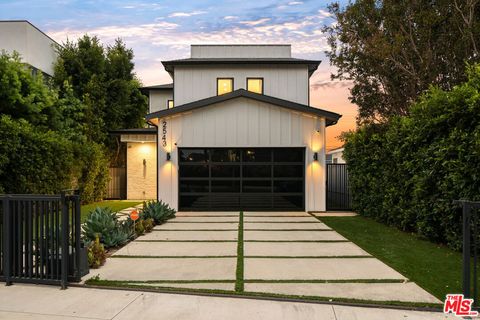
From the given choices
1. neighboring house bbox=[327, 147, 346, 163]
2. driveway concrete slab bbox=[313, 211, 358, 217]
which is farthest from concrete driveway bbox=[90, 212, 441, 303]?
neighboring house bbox=[327, 147, 346, 163]

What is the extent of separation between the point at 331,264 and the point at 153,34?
49.0 ft

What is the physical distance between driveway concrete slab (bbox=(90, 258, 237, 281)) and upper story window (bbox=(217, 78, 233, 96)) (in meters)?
12.1

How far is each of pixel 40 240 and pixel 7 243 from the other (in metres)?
0.52

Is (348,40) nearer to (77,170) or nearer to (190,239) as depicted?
(190,239)

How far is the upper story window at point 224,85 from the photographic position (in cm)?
1753

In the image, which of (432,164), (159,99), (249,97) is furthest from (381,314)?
(159,99)

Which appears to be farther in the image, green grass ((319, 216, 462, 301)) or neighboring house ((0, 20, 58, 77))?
neighboring house ((0, 20, 58, 77))

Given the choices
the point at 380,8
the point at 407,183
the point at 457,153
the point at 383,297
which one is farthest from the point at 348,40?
the point at 383,297

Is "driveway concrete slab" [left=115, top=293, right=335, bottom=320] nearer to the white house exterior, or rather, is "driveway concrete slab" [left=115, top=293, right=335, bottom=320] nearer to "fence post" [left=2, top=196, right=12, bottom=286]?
"fence post" [left=2, top=196, right=12, bottom=286]

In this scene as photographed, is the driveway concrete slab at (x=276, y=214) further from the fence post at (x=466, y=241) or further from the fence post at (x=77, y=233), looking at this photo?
the fence post at (x=466, y=241)

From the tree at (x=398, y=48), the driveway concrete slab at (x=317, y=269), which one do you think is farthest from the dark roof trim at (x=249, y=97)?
the driveway concrete slab at (x=317, y=269)

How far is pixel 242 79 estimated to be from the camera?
57.7 ft

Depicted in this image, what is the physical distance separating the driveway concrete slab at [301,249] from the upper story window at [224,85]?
431 inches

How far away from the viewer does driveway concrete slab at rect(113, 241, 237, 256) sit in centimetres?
705
